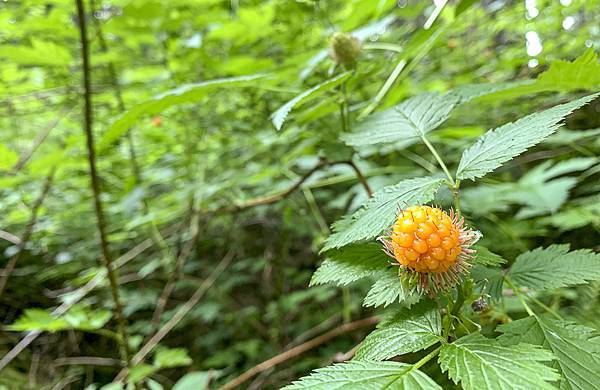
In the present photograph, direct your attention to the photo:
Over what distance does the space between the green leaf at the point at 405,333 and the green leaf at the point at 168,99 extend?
A: 0.51m

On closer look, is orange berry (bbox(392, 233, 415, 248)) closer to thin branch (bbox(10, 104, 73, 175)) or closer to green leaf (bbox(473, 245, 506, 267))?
green leaf (bbox(473, 245, 506, 267))

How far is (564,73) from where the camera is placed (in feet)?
2.24

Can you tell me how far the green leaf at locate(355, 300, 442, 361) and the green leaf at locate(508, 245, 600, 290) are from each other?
0.15 metres

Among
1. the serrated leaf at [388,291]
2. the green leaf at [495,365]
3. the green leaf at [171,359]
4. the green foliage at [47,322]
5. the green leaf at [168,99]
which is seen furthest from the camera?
the green leaf at [171,359]

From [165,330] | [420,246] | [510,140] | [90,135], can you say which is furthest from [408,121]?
[165,330]

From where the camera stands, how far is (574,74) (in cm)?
68

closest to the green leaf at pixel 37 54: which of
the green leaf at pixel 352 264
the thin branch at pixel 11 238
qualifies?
the thin branch at pixel 11 238

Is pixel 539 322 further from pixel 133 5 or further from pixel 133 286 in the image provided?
pixel 133 286

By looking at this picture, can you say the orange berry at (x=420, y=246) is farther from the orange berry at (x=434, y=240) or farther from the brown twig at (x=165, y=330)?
the brown twig at (x=165, y=330)

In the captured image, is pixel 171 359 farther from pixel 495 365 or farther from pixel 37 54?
pixel 495 365

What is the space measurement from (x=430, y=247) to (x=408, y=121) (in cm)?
33

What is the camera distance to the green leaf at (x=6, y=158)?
3.20ft

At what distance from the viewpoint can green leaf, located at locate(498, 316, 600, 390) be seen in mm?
403

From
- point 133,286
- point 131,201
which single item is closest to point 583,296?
point 131,201
